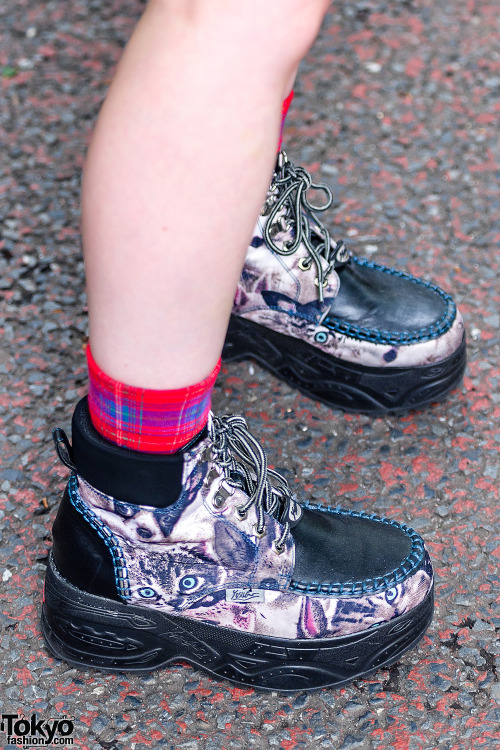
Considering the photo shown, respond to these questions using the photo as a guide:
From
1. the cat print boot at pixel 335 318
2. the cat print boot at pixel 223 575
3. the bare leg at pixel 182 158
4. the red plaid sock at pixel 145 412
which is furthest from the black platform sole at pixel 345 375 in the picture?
the bare leg at pixel 182 158

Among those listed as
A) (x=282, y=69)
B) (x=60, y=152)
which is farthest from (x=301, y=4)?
(x=60, y=152)

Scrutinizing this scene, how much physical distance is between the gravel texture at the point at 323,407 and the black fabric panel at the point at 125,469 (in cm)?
42

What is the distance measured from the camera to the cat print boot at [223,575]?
1071 mm

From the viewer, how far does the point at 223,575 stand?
Result: 115 centimetres

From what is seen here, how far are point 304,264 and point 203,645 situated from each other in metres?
0.73

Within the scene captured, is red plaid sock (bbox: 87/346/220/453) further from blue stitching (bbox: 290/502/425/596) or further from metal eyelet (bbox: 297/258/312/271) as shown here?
metal eyelet (bbox: 297/258/312/271)

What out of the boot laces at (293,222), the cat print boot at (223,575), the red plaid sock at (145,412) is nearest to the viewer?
the red plaid sock at (145,412)

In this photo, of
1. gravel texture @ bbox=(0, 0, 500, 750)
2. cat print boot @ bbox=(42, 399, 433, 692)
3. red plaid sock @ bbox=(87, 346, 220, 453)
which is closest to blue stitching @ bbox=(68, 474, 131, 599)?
cat print boot @ bbox=(42, 399, 433, 692)

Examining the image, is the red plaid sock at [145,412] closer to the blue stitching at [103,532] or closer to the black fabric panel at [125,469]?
the black fabric panel at [125,469]

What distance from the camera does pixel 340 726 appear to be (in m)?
1.23

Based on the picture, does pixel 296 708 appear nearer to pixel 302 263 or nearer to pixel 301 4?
pixel 302 263

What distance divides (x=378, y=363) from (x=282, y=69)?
807 mm

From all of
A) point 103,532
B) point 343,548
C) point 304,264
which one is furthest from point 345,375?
point 103,532

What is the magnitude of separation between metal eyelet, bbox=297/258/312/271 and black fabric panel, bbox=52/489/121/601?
0.65m
